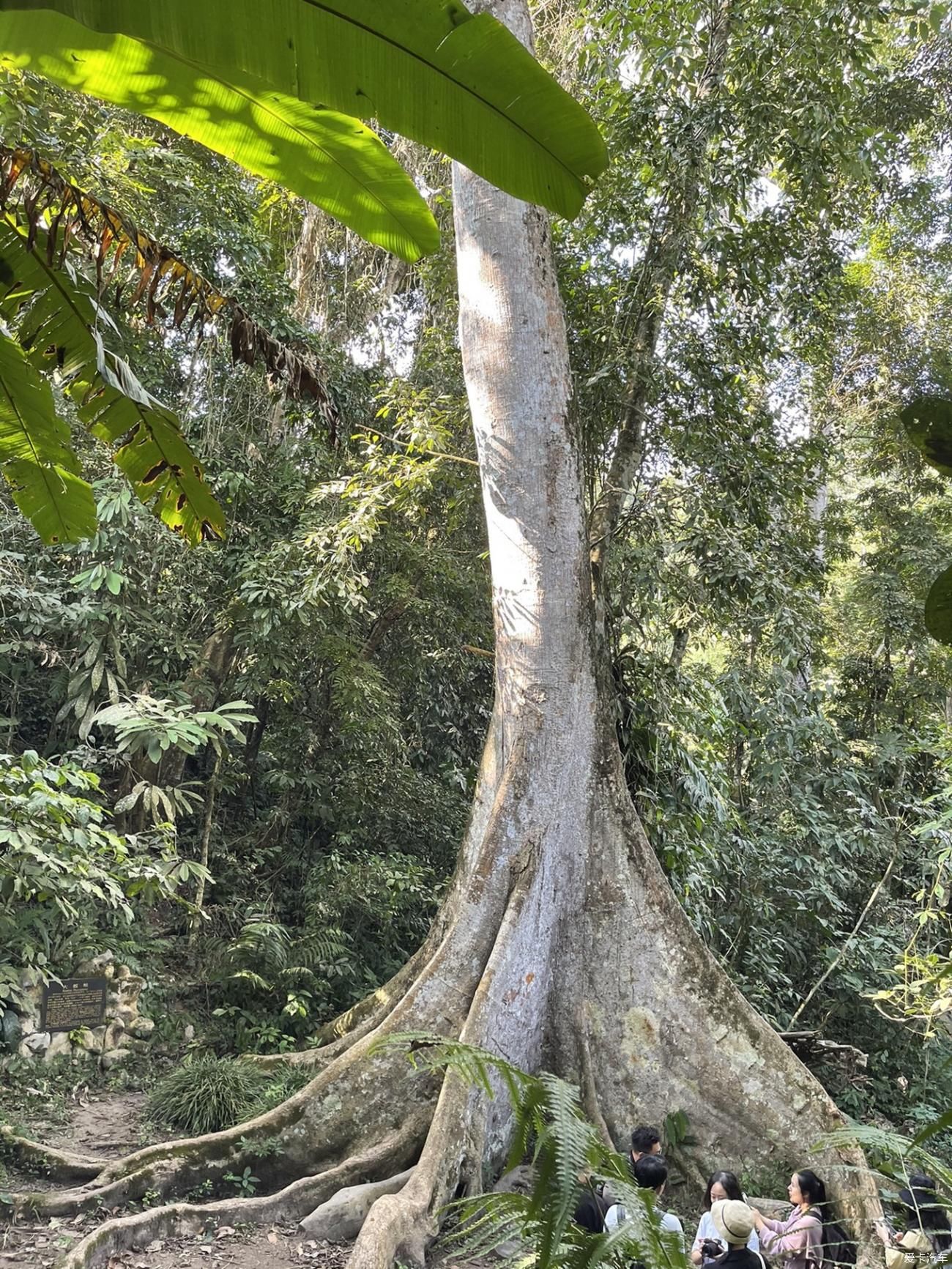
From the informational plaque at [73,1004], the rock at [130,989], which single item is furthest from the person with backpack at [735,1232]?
the rock at [130,989]

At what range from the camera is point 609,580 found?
6.23m

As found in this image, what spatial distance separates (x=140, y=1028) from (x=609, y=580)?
480cm

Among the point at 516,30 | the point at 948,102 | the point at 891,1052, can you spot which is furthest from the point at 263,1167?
the point at 948,102

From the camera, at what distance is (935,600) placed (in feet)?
2.95

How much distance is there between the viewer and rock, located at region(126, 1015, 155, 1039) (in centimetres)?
719

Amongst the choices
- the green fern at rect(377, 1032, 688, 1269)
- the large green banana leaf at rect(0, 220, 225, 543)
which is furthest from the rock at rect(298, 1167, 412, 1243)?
the green fern at rect(377, 1032, 688, 1269)

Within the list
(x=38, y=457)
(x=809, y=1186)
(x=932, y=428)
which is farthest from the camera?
(x=809, y=1186)

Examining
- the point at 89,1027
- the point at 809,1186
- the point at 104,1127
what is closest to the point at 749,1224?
the point at 809,1186

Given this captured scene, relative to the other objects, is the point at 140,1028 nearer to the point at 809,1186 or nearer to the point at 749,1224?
the point at 809,1186

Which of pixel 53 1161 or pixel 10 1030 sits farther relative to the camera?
pixel 10 1030

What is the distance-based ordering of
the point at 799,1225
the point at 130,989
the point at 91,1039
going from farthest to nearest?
1. the point at 130,989
2. the point at 91,1039
3. the point at 799,1225

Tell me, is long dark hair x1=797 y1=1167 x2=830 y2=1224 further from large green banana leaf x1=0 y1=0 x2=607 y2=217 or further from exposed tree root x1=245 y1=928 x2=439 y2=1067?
large green banana leaf x1=0 y1=0 x2=607 y2=217

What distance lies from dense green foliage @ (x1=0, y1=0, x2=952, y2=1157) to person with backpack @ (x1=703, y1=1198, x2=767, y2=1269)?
304 cm

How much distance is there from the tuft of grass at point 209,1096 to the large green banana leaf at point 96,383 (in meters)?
3.90
